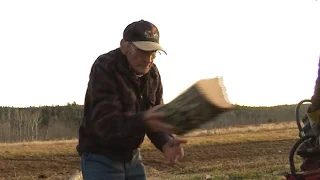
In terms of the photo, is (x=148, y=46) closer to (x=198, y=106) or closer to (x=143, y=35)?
(x=143, y=35)

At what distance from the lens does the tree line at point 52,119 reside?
278 ft

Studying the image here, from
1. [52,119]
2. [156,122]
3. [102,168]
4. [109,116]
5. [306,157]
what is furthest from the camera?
[52,119]

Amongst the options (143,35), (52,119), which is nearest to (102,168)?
(143,35)

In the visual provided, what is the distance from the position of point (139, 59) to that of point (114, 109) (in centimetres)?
40

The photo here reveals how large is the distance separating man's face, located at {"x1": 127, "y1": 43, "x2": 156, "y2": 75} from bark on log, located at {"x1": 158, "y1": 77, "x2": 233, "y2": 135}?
43 cm

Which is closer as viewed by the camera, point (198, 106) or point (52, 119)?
point (198, 106)

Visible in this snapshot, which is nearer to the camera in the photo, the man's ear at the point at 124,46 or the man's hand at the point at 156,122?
the man's hand at the point at 156,122

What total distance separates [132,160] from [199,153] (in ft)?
93.8

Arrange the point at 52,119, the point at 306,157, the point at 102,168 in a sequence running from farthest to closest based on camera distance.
A: the point at 52,119 → the point at 306,157 → the point at 102,168

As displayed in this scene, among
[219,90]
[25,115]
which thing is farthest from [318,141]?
[25,115]

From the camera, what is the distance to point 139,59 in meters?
4.29

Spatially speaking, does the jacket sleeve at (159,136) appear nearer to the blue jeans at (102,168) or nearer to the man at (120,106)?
the man at (120,106)

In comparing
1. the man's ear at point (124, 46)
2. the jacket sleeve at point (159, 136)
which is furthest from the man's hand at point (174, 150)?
the man's ear at point (124, 46)

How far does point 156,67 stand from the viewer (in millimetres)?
4688
